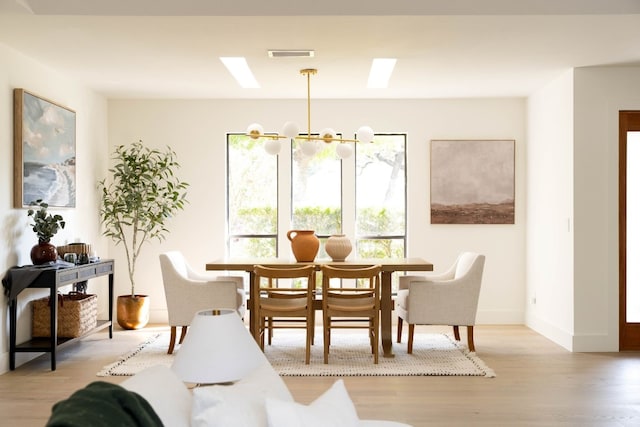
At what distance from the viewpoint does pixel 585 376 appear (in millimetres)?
5277

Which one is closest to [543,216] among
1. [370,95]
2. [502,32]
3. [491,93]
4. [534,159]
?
[534,159]

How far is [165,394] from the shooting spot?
199cm

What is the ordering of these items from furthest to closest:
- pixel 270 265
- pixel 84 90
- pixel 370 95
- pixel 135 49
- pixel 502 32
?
pixel 370 95, pixel 84 90, pixel 270 265, pixel 135 49, pixel 502 32

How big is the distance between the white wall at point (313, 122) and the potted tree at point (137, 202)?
5.5 inches

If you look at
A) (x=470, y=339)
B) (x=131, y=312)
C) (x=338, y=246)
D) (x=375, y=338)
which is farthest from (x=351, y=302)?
(x=131, y=312)

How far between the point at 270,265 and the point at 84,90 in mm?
2957

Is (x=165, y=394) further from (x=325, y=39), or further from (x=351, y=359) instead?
(x=351, y=359)

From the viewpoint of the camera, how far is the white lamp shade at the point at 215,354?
2.25 m

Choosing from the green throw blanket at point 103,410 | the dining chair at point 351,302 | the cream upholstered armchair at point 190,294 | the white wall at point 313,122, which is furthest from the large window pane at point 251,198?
the green throw blanket at point 103,410

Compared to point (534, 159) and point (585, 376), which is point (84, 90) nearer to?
point (534, 159)

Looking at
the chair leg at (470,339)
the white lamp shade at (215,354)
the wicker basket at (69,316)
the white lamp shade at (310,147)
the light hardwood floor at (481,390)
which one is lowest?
the light hardwood floor at (481,390)

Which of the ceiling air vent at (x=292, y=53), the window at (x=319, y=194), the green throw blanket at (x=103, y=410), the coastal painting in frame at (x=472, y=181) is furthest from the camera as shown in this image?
the window at (x=319, y=194)

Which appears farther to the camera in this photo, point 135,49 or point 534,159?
point 534,159

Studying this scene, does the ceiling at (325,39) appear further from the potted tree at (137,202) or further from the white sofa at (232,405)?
the white sofa at (232,405)
